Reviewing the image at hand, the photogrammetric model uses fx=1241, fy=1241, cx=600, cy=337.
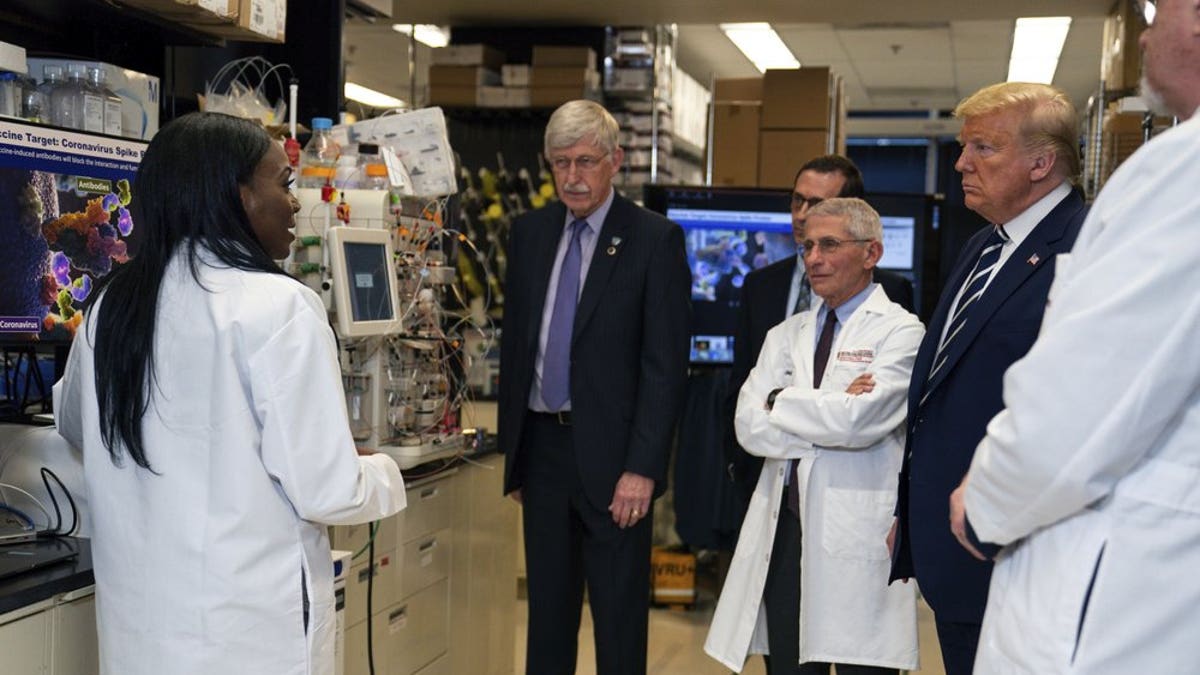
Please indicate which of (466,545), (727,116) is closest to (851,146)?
(727,116)

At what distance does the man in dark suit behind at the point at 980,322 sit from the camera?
6.88ft

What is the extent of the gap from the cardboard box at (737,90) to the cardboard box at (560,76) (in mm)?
770

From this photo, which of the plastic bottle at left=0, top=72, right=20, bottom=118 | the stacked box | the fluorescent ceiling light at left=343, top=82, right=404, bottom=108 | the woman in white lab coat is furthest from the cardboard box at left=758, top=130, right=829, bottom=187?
the woman in white lab coat

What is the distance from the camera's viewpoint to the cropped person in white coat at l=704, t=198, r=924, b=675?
2670 mm

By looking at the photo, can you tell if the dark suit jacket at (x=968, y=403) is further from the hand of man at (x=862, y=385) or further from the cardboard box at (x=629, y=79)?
the cardboard box at (x=629, y=79)

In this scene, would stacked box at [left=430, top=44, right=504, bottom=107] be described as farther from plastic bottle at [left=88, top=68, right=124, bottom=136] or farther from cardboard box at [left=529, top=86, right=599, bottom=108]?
plastic bottle at [left=88, top=68, right=124, bottom=136]

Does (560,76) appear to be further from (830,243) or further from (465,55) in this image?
(830,243)

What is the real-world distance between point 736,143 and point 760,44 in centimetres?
318

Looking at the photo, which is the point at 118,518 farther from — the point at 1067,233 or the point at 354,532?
the point at 1067,233

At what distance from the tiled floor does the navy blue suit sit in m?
2.29

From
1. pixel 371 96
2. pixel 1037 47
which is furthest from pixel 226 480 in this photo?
pixel 1037 47

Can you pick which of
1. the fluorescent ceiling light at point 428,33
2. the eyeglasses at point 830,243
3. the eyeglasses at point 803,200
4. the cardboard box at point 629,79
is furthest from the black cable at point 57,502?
the fluorescent ceiling light at point 428,33

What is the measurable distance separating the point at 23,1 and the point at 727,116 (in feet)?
12.8

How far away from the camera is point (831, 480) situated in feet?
8.93
